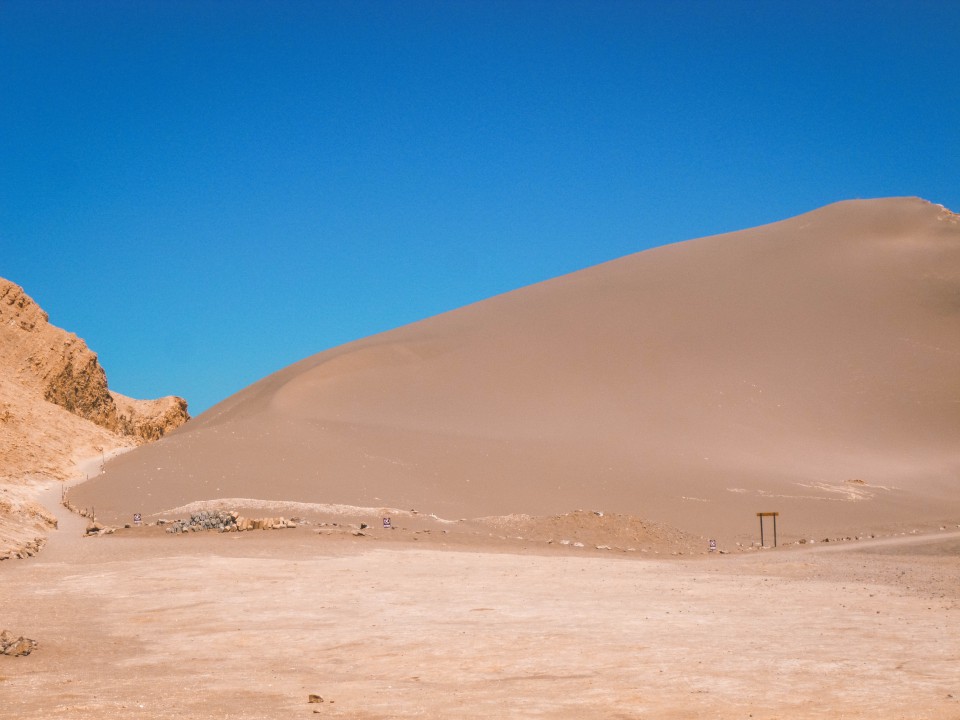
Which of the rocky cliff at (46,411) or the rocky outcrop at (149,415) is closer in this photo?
the rocky cliff at (46,411)

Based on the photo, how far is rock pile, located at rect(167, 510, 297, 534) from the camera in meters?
22.6

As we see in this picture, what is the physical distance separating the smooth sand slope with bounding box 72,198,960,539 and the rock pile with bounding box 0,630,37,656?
751 inches

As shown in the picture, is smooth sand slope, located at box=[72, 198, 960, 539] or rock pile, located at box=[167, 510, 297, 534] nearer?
rock pile, located at box=[167, 510, 297, 534]

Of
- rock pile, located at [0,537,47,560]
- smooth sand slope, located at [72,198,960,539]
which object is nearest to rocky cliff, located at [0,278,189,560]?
rock pile, located at [0,537,47,560]

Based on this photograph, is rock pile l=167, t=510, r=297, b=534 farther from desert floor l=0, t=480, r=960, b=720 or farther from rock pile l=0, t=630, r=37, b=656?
rock pile l=0, t=630, r=37, b=656

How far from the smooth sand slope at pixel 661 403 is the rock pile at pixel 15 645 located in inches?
751

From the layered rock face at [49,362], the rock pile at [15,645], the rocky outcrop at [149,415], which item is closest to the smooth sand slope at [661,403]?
the layered rock face at [49,362]

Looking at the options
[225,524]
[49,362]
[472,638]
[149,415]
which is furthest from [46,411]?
[472,638]

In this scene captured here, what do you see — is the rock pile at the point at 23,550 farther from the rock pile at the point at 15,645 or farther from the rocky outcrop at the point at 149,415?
the rocky outcrop at the point at 149,415

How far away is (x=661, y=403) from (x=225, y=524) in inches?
1092

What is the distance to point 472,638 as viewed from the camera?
9.70 metres

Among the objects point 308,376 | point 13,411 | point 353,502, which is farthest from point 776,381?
point 13,411

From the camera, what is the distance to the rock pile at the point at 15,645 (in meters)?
9.06

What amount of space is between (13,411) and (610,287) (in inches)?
1464
